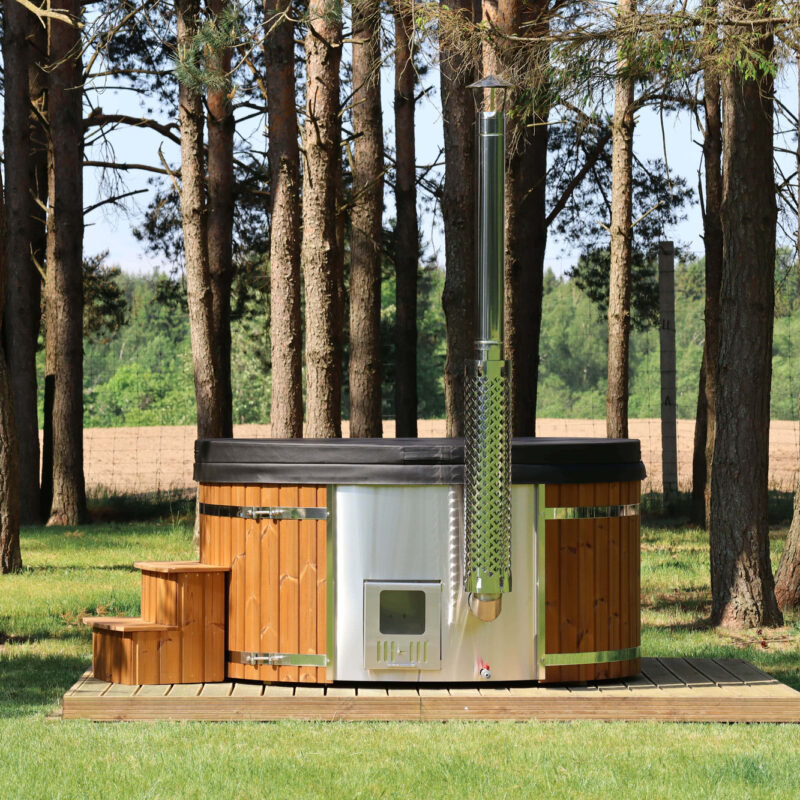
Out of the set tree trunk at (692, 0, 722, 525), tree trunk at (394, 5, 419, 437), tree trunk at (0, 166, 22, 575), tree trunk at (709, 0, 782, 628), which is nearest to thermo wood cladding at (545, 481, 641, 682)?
tree trunk at (709, 0, 782, 628)

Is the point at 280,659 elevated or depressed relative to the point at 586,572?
depressed

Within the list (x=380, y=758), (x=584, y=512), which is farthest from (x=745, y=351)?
(x=380, y=758)

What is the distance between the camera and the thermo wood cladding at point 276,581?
619 cm

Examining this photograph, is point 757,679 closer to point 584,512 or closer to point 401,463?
point 584,512

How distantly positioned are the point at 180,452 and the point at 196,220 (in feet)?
83.0

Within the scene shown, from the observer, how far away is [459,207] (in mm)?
12047

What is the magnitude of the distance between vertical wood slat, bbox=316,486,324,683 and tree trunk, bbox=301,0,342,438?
5.77 m

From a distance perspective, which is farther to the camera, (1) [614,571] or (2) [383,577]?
(1) [614,571]

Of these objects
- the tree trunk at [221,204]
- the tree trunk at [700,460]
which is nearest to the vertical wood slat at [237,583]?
the tree trunk at [221,204]

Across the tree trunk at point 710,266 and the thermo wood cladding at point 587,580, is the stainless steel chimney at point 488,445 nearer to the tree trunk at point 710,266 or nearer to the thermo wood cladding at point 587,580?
the thermo wood cladding at point 587,580

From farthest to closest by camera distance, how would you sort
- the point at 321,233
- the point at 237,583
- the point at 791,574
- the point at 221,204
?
the point at 221,204
the point at 321,233
the point at 791,574
the point at 237,583

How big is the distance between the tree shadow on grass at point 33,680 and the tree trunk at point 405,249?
1207 cm

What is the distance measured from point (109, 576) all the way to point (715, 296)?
844cm

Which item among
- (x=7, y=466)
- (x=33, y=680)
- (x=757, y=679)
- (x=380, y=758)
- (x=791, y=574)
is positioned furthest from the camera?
(x=7, y=466)
